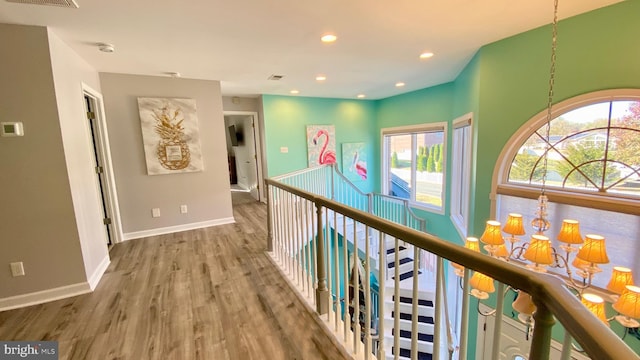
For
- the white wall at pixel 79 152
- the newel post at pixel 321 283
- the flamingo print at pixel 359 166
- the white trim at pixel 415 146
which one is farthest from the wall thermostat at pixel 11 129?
the white trim at pixel 415 146

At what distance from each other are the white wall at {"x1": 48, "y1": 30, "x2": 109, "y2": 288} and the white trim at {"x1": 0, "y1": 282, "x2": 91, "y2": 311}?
104mm

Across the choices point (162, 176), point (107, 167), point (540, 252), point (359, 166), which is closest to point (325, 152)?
point (359, 166)

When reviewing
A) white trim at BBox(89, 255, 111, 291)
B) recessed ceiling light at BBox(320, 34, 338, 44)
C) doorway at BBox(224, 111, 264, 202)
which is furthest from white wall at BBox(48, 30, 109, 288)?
doorway at BBox(224, 111, 264, 202)

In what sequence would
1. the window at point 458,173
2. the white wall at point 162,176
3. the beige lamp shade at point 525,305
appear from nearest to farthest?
the beige lamp shade at point 525,305
the white wall at point 162,176
the window at point 458,173

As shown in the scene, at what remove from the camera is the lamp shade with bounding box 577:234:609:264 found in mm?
1770

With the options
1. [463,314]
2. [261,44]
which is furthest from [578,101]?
[261,44]

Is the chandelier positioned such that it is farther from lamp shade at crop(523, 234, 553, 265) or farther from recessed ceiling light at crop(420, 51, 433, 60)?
recessed ceiling light at crop(420, 51, 433, 60)

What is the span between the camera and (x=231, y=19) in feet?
7.27

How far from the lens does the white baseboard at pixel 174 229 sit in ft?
13.1

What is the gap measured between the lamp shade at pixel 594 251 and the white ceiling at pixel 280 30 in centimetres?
184

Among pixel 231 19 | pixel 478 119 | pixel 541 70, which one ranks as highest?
pixel 231 19

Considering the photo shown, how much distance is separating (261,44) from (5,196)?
2.63m

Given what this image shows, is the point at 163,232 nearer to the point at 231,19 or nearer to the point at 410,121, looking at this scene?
the point at 231,19

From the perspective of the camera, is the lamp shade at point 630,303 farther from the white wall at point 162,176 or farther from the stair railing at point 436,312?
the white wall at point 162,176
